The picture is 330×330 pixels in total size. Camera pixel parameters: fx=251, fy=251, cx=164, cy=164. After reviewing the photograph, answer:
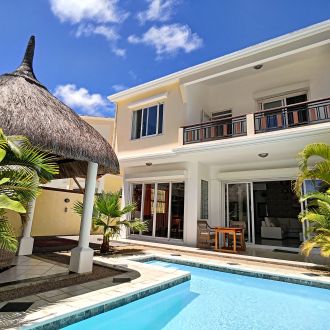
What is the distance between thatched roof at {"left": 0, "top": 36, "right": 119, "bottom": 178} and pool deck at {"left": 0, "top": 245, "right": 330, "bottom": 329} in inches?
107

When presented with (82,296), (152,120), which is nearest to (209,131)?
(152,120)

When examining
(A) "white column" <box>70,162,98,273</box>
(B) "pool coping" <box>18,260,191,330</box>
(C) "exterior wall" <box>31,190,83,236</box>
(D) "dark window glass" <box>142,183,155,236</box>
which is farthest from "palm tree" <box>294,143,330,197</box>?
(C) "exterior wall" <box>31,190,83,236</box>

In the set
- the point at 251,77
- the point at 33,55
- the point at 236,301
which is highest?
the point at 251,77

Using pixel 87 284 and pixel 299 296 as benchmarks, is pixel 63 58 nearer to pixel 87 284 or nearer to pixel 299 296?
pixel 87 284

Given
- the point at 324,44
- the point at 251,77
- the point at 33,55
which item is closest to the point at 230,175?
the point at 251,77

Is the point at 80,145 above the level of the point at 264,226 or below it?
above

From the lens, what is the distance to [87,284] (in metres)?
5.23

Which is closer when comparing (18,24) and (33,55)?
(33,55)

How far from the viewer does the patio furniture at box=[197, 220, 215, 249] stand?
11.0m

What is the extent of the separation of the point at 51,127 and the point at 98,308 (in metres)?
3.62

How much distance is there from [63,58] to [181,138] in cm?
689

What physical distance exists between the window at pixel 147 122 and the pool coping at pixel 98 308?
8370mm

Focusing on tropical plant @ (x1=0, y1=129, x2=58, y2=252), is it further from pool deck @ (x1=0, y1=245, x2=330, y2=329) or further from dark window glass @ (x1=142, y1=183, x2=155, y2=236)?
dark window glass @ (x1=142, y1=183, x2=155, y2=236)

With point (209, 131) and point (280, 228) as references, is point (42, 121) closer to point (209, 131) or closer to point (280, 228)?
point (209, 131)
